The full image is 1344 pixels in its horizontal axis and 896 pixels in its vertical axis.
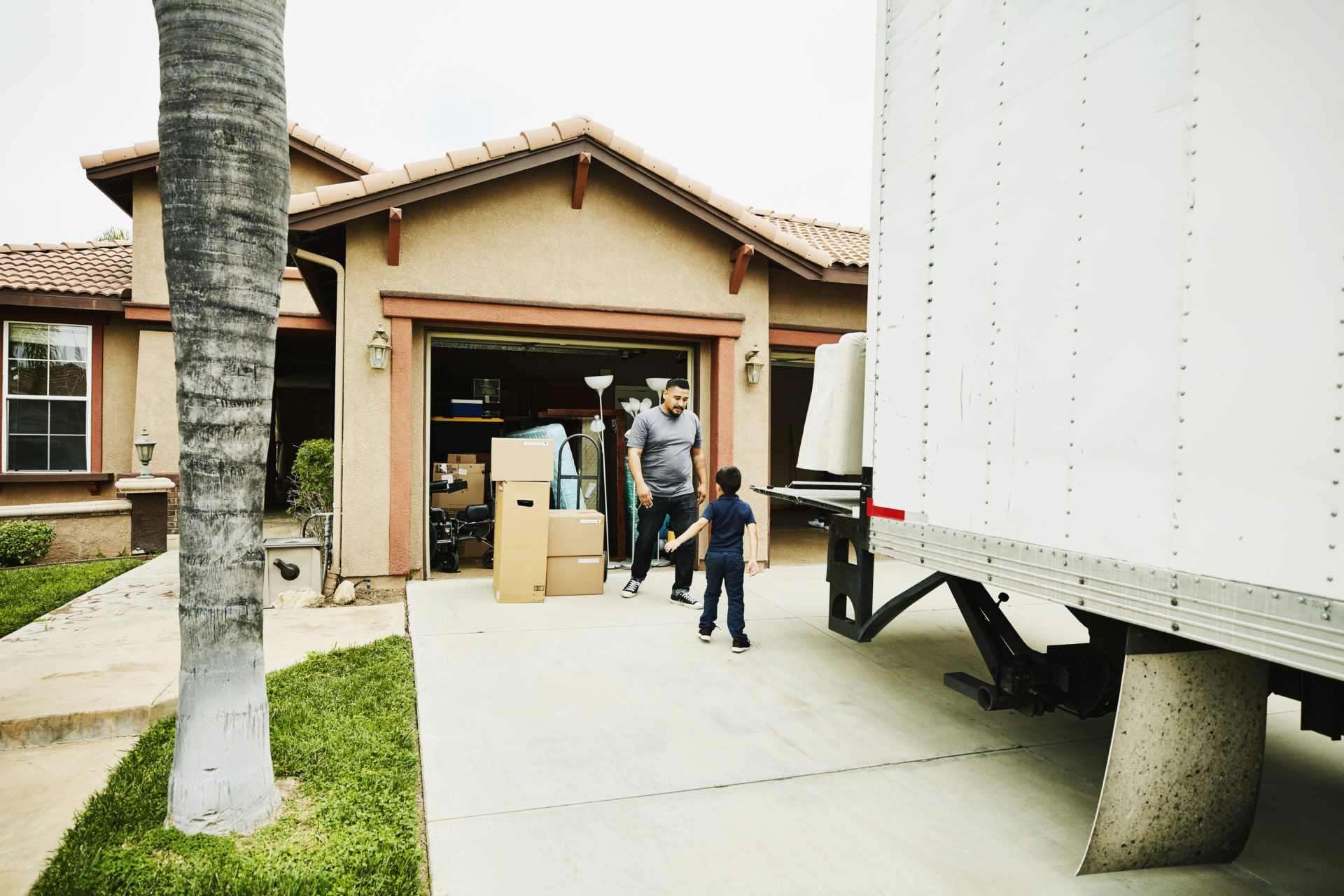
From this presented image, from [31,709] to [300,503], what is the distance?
4.24 m

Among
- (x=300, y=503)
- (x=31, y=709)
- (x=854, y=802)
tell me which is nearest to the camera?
(x=854, y=802)

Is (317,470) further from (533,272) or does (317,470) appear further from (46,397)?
(46,397)

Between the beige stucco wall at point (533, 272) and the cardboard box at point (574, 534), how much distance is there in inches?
65.9

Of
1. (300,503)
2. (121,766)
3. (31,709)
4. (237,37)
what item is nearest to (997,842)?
(121,766)

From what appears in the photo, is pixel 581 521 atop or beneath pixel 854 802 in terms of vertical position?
atop

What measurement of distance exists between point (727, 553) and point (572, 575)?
192cm

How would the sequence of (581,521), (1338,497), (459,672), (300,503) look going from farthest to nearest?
(300,503)
(581,521)
(459,672)
(1338,497)

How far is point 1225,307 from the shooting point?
2016mm

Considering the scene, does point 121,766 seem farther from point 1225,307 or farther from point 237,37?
point 1225,307

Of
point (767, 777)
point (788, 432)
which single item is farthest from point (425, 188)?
point (788, 432)

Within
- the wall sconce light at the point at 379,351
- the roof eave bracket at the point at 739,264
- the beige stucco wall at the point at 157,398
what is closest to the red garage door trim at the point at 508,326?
the wall sconce light at the point at 379,351

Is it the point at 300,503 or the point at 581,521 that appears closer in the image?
the point at 581,521

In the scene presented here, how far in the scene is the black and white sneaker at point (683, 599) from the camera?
623cm

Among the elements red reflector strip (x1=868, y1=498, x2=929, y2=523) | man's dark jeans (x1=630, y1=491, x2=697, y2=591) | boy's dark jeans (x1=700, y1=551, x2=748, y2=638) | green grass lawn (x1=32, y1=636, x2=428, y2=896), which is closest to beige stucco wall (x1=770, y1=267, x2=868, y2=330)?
man's dark jeans (x1=630, y1=491, x2=697, y2=591)
